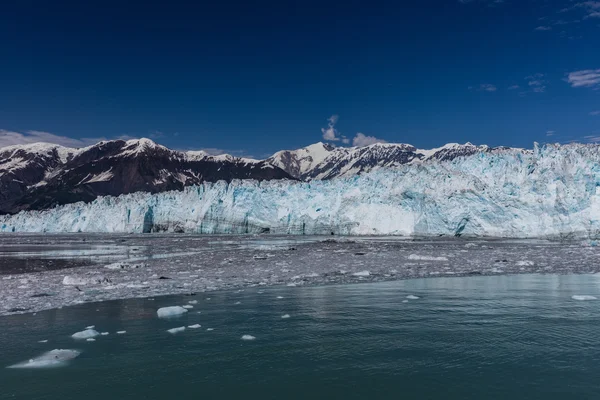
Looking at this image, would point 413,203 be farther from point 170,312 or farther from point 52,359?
point 52,359

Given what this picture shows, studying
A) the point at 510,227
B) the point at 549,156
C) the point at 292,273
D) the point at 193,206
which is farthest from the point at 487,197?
the point at 193,206

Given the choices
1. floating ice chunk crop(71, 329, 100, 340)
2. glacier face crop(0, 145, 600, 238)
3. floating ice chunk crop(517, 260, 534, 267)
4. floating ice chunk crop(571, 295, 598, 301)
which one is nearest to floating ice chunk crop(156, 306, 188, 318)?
floating ice chunk crop(71, 329, 100, 340)

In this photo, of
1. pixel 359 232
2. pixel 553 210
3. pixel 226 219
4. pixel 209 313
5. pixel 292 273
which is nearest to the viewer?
pixel 209 313

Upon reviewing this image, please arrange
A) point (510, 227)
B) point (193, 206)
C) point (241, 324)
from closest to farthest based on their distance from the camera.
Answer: point (241, 324), point (510, 227), point (193, 206)

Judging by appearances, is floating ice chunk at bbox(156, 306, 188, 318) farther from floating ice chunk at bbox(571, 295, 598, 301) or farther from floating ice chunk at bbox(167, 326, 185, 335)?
floating ice chunk at bbox(571, 295, 598, 301)

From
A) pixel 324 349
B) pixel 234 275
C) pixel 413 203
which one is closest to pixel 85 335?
pixel 324 349

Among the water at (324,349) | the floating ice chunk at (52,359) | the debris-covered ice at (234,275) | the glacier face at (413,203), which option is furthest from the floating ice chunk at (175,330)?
the glacier face at (413,203)

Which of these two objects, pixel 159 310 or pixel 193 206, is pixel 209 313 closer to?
pixel 159 310
